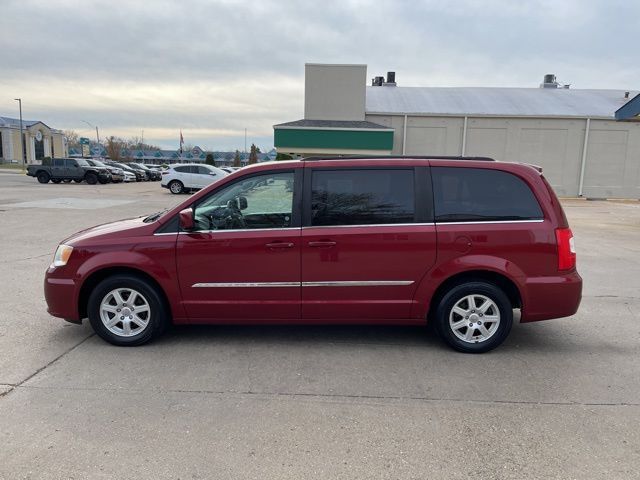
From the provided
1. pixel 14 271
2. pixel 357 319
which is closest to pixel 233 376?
pixel 357 319

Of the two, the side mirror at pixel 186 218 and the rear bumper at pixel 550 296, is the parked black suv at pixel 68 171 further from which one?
the rear bumper at pixel 550 296

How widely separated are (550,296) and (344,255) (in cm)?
197

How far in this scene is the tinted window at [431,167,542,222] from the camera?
4.32m

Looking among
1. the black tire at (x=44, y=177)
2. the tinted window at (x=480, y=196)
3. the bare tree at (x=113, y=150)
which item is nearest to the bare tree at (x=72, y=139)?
the bare tree at (x=113, y=150)

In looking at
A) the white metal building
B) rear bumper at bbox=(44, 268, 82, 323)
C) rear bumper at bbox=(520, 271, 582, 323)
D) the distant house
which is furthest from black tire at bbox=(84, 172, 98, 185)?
the distant house

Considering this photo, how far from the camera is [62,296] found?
4445mm

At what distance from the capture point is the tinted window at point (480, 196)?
14.2ft

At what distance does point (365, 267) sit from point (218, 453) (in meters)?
2.07

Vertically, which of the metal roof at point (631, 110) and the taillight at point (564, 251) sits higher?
the metal roof at point (631, 110)

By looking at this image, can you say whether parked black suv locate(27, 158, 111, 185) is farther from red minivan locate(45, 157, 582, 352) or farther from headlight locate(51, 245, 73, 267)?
red minivan locate(45, 157, 582, 352)

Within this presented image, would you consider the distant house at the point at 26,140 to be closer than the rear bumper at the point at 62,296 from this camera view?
No

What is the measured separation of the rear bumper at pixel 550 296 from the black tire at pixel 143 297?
11.4 feet

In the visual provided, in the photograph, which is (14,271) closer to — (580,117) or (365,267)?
(365,267)

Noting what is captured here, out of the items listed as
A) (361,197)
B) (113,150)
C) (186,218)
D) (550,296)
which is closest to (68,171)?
(186,218)
